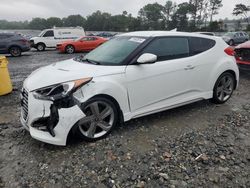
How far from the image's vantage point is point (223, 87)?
16.5ft

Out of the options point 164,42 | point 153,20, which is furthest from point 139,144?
point 153,20

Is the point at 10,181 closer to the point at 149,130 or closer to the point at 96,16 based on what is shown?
the point at 149,130

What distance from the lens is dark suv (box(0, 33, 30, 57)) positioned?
15.0 metres

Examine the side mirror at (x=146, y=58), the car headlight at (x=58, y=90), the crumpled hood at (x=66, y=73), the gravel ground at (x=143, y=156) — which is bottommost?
the gravel ground at (x=143, y=156)

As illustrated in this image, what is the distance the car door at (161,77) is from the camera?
3779mm

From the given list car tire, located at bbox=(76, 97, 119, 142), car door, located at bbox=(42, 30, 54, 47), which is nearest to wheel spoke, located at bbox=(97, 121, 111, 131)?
car tire, located at bbox=(76, 97, 119, 142)

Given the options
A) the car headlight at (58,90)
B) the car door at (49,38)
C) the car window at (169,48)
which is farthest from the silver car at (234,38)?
the car headlight at (58,90)

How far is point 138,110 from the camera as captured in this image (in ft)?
12.8

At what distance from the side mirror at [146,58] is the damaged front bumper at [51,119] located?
4.00 ft

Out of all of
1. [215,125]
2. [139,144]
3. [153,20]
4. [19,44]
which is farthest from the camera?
Answer: [153,20]

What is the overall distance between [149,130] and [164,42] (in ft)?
5.06

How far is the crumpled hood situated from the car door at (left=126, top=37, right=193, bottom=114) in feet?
1.12

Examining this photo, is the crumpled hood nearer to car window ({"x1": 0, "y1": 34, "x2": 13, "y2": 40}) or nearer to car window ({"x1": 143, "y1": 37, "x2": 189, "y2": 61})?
car window ({"x1": 143, "y1": 37, "x2": 189, "y2": 61})

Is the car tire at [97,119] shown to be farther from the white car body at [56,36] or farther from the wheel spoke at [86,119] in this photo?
the white car body at [56,36]
